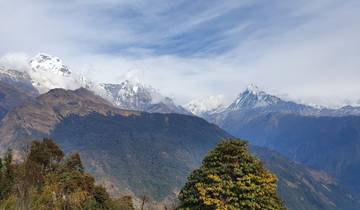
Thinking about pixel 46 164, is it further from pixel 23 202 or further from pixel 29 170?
pixel 23 202

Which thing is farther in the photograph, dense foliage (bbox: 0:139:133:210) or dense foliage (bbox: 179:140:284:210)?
dense foliage (bbox: 0:139:133:210)

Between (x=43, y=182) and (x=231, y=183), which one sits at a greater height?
(x=231, y=183)

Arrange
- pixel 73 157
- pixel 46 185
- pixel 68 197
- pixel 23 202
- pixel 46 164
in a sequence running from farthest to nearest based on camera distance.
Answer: pixel 73 157 → pixel 46 164 → pixel 68 197 → pixel 46 185 → pixel 23 202

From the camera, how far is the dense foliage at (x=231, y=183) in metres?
36.1

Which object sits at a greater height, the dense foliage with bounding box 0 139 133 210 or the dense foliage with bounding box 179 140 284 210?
the dense foliage with bounding box 179 140 284 210

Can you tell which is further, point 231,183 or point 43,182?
point 43,182

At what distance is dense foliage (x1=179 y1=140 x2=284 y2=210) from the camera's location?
36125 mm

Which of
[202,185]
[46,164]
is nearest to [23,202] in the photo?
[46,164]

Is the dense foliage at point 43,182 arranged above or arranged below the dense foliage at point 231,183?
below

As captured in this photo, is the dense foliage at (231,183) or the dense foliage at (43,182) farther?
the dense foliage at (43,182)

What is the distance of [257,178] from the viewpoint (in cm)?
3684

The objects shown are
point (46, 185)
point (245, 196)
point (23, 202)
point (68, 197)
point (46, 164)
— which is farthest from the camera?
point (46, 164)

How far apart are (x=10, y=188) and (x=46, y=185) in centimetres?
800

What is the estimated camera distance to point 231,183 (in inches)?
1430
